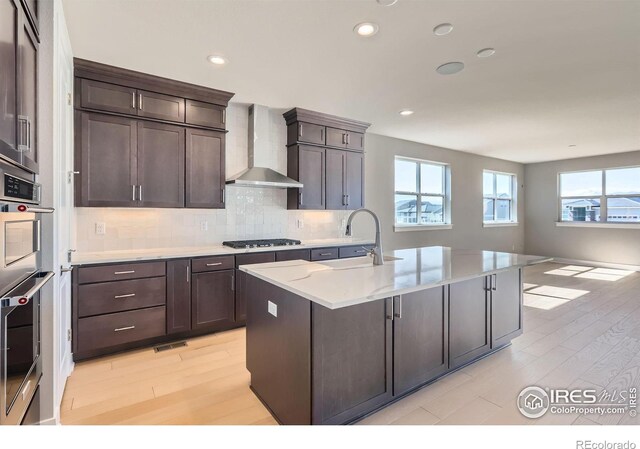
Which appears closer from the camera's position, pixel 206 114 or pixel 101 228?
pixel 101 228

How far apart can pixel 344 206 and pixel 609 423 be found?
11.1 feet

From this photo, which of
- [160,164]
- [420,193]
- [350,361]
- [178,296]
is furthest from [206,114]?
[420,193]

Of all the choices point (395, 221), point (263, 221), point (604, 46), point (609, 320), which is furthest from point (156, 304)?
point (609, 320)

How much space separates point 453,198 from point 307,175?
12.5 ft

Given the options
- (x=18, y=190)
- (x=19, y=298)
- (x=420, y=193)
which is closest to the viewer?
(x=19, y=298)

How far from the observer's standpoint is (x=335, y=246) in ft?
13.6

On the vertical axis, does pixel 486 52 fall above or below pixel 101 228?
above

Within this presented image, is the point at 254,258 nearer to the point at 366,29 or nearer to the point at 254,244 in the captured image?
the point at 254,244

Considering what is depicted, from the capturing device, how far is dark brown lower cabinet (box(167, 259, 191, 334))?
304cm

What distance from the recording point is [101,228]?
3150mm

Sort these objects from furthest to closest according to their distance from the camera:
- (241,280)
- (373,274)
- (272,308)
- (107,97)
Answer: (241,280), (107,97), (373,274), (272,308)

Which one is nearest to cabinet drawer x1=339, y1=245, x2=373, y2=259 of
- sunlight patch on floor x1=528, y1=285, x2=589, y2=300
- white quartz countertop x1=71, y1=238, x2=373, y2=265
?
white quartz countertop x1=71, y1=238, x2=373, y2=265

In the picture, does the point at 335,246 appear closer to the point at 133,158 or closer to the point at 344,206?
the point at 344,206

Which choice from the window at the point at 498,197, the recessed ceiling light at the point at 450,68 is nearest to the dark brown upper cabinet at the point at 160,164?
the recessed ceiling light at the point at 450,68
